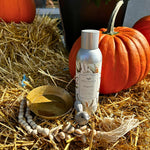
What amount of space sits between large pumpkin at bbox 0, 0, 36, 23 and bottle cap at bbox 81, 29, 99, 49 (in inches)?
30.0

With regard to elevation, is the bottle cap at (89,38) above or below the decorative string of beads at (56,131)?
above

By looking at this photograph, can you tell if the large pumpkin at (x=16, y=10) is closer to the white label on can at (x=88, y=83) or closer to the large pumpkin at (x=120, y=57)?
the large pumpkin at (x=120, y=57)

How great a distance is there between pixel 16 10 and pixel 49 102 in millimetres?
761

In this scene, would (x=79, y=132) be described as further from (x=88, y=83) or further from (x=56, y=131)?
(x=88, y=83)

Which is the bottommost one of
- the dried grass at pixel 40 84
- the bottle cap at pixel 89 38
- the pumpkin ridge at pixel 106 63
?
the dried grass at pixel 40 84

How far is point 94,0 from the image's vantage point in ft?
3.46

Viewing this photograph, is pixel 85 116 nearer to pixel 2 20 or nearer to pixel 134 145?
pixel 134 145

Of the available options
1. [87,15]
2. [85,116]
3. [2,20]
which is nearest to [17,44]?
[2,20]

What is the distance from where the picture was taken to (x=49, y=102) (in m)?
0.75

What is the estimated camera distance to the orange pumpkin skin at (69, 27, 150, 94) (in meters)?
0.77

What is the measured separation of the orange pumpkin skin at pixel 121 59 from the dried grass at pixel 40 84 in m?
0.09

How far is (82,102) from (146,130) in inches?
11.0

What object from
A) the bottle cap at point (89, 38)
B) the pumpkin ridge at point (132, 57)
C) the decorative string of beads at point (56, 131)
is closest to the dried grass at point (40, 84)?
the decorative string of beads at point (56, 131)

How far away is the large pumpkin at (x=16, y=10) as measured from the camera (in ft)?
3.71
